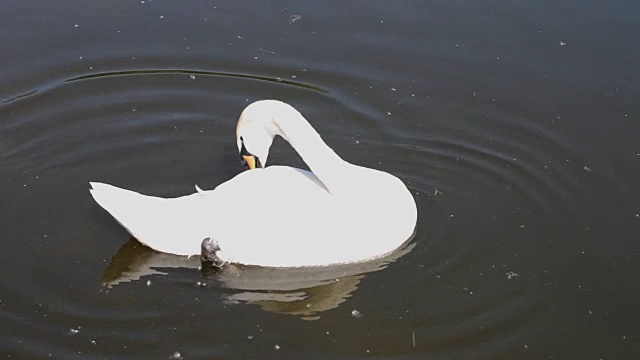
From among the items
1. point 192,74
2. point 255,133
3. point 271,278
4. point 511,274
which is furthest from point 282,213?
point 192,74

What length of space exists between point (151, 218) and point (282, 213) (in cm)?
102

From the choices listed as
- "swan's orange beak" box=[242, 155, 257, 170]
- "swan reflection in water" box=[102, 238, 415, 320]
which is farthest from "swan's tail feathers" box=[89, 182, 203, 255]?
"swan's orange beak" box=[242, 155, 257, 170]

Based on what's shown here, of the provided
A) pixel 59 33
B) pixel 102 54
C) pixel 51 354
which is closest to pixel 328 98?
pixel 102 54

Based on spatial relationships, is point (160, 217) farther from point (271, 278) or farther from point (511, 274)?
point (511, 274)

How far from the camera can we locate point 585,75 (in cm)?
1084

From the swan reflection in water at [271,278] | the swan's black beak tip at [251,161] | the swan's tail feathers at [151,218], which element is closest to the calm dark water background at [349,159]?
the swan reflection in water at [271,278]

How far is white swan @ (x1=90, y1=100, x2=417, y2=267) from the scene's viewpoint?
7832 mm

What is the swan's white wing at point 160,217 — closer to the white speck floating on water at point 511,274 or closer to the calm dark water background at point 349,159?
the calm dark water background at point 349,159

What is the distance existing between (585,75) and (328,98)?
2.83m

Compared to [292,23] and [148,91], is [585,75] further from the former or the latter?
[148,91]

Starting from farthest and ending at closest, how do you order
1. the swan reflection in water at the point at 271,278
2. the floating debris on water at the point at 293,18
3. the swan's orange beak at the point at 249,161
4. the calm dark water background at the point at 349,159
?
1. the floating debris on water at the point at 293,18
2. the swan's orange beak at the point at 249,161
3. the swan reflection in water at the point at 271,278
4. the calm dark water background at the point at 349,159

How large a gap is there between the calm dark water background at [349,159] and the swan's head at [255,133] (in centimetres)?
77

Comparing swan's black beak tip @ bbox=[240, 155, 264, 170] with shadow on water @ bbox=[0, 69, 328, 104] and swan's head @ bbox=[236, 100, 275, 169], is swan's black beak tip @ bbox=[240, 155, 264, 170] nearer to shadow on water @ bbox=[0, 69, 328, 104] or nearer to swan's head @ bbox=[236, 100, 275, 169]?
swan's head @ bbox=[236, 100, 275, 169]

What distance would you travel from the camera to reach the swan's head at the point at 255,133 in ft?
26.6
